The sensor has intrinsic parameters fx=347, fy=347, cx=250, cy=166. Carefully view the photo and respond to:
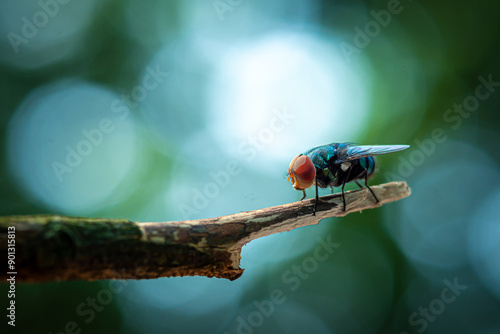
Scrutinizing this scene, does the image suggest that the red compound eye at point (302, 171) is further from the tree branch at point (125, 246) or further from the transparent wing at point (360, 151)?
the tree branch at point (125, 246)

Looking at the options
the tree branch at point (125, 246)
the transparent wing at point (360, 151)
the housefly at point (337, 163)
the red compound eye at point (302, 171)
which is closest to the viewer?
the tree branch at point (125, 246)

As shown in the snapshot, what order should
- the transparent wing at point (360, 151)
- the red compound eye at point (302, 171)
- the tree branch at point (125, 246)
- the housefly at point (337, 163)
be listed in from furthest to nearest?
the transparent wing at point (360, 151), the housefly at point (337, 163), the red compound eye at point (302, 171), the tree branch at point (125, 246)

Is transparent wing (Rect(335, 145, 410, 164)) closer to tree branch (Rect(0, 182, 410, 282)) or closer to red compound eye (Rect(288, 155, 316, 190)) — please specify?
red compound eye (Rect(288, 155, 316, 190))

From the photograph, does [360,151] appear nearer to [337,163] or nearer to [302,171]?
[337,163]

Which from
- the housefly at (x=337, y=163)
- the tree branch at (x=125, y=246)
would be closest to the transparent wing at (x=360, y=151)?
the housefly at (x=337, y=163)

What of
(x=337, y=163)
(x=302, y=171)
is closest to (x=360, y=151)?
(x=337, y=163)

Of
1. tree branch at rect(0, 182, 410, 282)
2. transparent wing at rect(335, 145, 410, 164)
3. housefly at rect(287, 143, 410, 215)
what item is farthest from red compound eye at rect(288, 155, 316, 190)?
tree branch at rect(0, 182, 410, 282)

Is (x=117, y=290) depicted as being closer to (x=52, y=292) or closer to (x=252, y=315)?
(x=52, y=292)
